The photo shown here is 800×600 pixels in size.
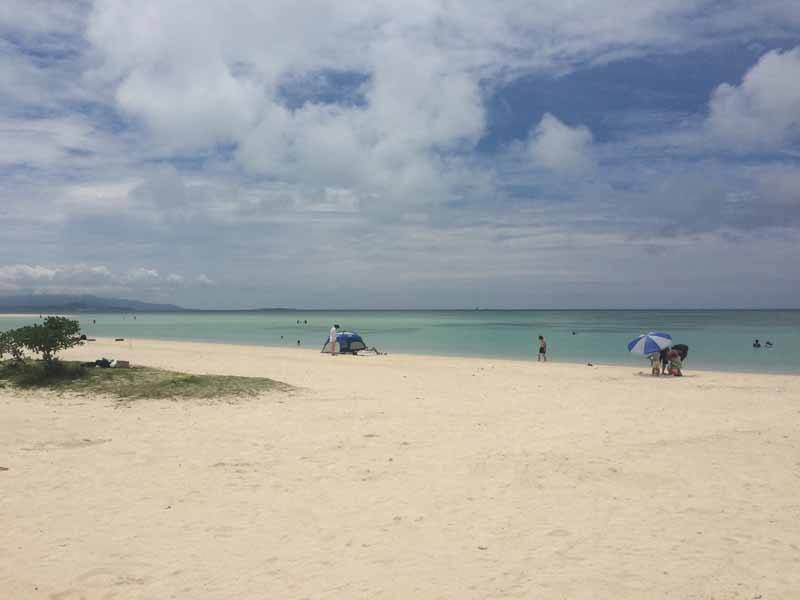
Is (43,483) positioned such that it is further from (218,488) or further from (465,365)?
(465,365)

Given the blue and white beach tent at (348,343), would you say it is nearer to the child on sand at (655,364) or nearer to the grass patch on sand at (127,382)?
the child on sand at (655,364)

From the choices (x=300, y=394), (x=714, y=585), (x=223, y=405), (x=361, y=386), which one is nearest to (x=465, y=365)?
(x=361, y=386)

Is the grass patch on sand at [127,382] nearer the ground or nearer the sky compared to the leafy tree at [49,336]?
nearer the ground

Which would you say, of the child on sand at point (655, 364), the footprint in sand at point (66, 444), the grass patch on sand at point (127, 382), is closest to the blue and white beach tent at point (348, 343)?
the child on sand at point (655, 364)

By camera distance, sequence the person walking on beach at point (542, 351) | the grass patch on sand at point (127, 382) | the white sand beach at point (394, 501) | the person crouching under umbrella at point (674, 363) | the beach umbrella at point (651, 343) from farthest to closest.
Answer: the person walking on beach at point (542, 351)
the person crouching under umbrella at point (674, 363)
the beach umbrella at point (651, 343)
the grass patch on sand at point (127, 382)
the white sand beach at point (394, 501)

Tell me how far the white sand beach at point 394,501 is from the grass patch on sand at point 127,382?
91cm

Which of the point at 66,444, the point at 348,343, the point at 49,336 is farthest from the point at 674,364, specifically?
the point at 49,336

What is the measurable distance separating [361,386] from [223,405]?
6.07m

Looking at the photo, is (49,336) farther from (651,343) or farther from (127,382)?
(651,343)

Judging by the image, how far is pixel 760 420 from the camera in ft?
51.0

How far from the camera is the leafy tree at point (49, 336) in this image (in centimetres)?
1967

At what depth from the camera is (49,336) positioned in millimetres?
19844

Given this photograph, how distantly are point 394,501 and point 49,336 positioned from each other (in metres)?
15.7

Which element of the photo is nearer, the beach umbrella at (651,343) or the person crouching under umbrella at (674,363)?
the beach umbrella at (651,343)
